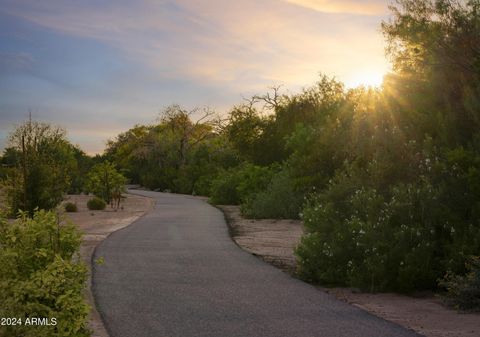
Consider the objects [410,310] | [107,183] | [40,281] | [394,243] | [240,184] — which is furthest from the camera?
[107,183]

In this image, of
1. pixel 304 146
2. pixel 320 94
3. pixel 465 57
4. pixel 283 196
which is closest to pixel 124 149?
pixel 320 94

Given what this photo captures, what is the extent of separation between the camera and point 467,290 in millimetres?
10422

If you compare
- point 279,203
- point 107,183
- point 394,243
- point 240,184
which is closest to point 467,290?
point 394,243

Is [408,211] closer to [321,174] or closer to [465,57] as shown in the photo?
[465,57]

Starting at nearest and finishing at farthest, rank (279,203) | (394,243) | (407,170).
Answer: (394,243)
(407,170)
(279,203)

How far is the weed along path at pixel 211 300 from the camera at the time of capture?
337 inches

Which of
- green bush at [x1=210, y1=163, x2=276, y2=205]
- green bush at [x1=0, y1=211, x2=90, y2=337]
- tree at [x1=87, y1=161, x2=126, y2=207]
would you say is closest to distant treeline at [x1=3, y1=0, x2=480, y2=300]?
green bush at [x1=0, y1=211, x2=90, y2=337]

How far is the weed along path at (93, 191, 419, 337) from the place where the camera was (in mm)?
8562

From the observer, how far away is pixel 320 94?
46.8m

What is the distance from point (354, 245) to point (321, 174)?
790cm

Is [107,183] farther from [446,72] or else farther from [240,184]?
[446,72]

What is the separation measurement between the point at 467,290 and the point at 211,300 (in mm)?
4008

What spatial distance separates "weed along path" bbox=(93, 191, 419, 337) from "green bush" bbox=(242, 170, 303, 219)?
46.9 feet

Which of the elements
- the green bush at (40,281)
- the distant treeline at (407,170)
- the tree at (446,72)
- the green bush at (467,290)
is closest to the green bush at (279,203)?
the distant treeline at (407,170)
